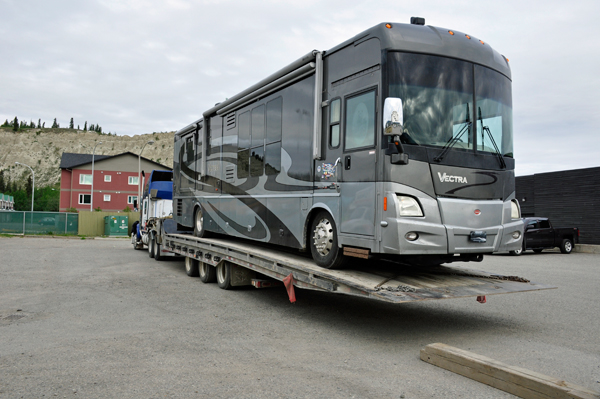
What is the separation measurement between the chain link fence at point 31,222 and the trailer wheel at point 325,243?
34376mm

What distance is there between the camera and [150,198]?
19516 mm

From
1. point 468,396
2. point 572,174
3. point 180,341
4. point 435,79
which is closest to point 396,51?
point 435,79

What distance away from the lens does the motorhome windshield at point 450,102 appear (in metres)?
6.26

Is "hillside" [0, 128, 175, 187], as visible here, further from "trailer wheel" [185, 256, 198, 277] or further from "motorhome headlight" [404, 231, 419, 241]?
"motorhome headlight" [404, 231, 419, 241]

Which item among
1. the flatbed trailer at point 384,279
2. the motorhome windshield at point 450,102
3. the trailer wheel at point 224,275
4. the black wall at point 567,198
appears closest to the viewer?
the flatbed trailer at point 384,279

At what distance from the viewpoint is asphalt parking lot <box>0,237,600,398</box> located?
15.0ft

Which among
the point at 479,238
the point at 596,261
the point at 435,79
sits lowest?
the point at 596,261

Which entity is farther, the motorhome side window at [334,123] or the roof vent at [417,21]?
the motorhome side window at [334,123]

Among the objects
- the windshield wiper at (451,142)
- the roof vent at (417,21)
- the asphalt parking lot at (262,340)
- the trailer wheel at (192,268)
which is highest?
the roof vent at (417,21)

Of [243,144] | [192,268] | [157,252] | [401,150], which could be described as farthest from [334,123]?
[157,252]

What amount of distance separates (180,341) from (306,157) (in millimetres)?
3283

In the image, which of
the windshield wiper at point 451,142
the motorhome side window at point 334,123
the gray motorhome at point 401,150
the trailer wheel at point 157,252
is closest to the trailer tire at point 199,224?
the gray motorhome at point 401,150

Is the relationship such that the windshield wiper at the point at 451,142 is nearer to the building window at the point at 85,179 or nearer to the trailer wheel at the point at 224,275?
the trailer wheel at the point at 224,275

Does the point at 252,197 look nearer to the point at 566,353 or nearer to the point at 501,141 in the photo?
the point at 501,141
